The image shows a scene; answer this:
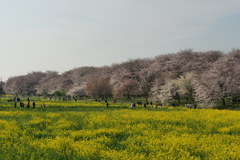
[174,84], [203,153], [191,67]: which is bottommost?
[203,153]

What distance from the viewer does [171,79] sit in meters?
70.8

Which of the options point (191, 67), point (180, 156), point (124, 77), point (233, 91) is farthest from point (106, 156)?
point (124, 77)

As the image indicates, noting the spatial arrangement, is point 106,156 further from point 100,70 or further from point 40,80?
point 40,80

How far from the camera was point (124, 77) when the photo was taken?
93062 mm

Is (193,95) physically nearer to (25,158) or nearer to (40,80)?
(25,158)

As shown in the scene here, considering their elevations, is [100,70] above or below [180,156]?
above

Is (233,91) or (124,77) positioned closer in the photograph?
(233,91)

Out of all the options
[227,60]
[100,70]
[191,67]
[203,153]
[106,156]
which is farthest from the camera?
[100,70]

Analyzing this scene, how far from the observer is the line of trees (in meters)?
52.8

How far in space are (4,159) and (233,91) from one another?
165 ft

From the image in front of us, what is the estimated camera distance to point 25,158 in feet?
34.6

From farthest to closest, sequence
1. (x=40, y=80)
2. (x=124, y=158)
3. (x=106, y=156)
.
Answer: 1. (x=40, y=80)
2. (x=106, y=156)
3. (x=124, y=158)

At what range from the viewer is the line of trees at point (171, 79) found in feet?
173

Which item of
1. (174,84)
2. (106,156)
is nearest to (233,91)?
→ (174,84)
